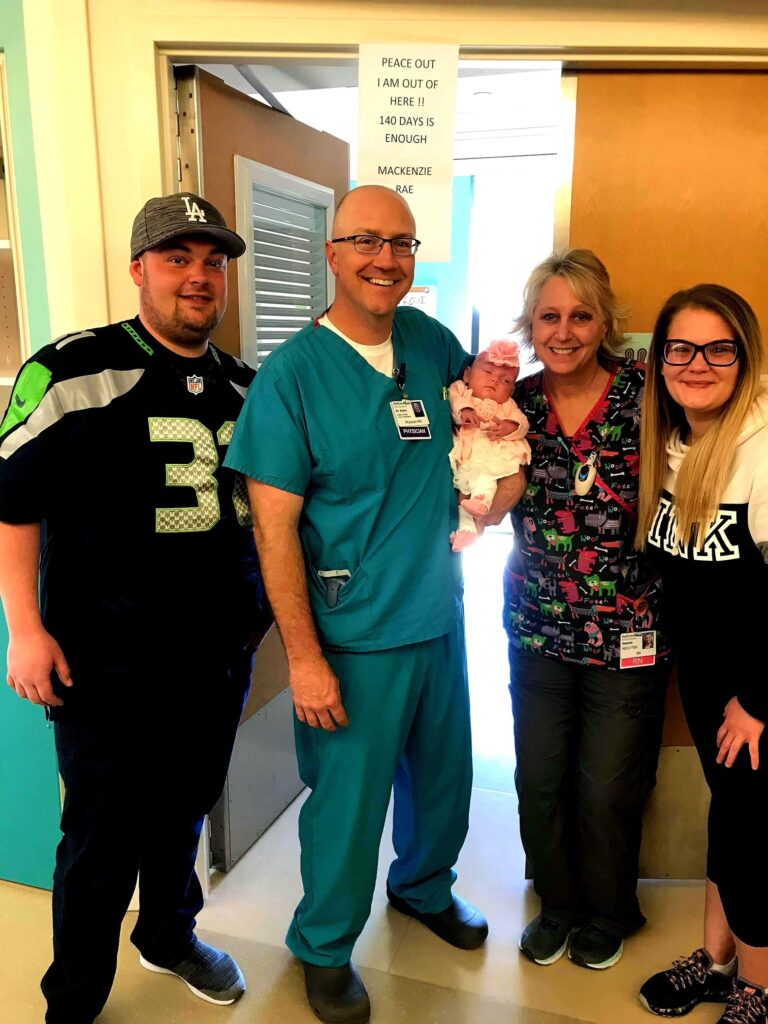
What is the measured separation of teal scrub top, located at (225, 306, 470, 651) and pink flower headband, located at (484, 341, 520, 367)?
0.14m

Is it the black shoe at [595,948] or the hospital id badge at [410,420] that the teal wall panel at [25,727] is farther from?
the black shoe at [595,948]

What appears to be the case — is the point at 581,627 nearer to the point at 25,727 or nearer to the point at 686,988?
the point at 686,988

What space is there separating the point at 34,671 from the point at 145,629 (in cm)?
20

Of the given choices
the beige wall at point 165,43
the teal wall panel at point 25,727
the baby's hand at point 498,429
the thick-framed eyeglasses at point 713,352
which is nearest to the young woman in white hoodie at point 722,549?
the thick-framed eyeglasses at point 713,352

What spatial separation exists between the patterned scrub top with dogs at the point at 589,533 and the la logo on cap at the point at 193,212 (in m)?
0.76

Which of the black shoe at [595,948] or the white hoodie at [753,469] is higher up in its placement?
the white hoodie at [753,469]

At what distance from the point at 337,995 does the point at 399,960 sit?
0.21 m

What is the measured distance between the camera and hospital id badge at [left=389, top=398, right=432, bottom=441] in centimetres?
155

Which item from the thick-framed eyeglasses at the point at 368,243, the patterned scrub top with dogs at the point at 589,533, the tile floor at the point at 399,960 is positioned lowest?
the tile floor at the point at 399,960

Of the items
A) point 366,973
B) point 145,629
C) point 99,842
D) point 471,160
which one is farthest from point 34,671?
point 471,160

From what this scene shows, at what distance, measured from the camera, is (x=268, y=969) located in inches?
71.1

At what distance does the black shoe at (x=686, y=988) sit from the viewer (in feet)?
5.49

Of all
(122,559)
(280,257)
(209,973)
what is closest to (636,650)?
(122,559)

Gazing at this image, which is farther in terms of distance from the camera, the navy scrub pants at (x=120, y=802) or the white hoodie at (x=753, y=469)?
the navy scrub pants at (x=120, y=802)
